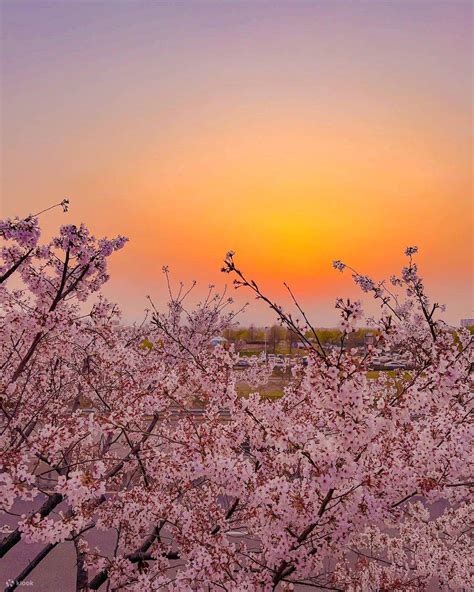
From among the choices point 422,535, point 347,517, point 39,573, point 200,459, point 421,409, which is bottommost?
point 39,573

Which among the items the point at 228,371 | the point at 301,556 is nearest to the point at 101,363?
the point at 228,371

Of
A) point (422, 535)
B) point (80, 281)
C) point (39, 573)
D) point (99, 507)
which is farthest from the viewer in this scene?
point (39, 573)

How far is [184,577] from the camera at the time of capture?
13.2 ft

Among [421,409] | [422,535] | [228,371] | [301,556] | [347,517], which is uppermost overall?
[228,371]

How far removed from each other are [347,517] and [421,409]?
A: 120 cm

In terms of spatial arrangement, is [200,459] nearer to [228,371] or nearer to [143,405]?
[228,371]

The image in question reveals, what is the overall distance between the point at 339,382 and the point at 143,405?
2.92m

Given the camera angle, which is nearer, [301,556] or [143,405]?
[301,556]

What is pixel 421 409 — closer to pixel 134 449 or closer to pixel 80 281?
pixel 134 449

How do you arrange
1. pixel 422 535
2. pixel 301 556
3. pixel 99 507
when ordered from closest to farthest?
pixel 301 556
pixel 99 507
pixel 422 535

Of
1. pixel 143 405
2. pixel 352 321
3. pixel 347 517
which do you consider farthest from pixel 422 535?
pixel 352 321

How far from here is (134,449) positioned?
5.50m

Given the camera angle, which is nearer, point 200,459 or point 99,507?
point 200,459

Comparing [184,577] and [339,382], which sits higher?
[339,382]
